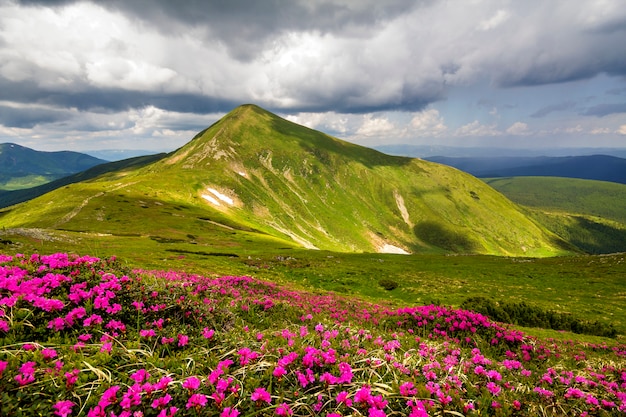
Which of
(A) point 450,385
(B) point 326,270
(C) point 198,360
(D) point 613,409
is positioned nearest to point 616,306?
(B) point 326,270

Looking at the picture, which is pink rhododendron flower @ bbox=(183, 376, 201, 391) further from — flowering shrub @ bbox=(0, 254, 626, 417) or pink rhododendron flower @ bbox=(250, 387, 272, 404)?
pink rhododendron flower @ bbox=(250, 387, 272, 404)

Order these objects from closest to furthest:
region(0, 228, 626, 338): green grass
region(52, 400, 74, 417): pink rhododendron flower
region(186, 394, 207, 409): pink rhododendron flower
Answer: region(52, 400, 74, 417): pink rhododendron flower < region(186, 394, 207, 409): pink rhododendron flower < region(0, 228, 626, 338): green grass

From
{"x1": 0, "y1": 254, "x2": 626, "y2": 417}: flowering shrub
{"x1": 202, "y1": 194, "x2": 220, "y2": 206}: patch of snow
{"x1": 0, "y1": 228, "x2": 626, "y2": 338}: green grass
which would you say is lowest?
{"x1": 0, "y1": 228, "x2": 626, "y2": 338}: green grass

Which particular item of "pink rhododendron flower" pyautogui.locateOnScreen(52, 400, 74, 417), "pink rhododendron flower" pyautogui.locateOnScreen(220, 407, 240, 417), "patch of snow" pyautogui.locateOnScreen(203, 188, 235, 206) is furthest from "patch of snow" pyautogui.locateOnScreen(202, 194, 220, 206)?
"pink rhododendron flower" pyautogui.locateOnScreen(220, 407, 240, 417)

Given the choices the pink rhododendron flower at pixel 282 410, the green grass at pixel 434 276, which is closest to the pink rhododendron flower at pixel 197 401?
the pink rhododendron flower at pixel 282 410

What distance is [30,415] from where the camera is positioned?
4141mm

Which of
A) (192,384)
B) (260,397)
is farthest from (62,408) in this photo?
(260,397)

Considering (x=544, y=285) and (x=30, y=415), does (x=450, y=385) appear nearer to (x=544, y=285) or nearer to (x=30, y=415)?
(x=30, y=415)

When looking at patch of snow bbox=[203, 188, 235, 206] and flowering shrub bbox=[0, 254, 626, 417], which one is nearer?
flowering shrub bbox=[0, 254, 626, 417]

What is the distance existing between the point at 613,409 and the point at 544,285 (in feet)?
189

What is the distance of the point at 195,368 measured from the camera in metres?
6.08

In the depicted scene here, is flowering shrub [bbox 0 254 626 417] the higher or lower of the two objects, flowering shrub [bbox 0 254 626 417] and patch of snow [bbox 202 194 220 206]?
the higher

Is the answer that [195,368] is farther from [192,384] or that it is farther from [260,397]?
[260,397]

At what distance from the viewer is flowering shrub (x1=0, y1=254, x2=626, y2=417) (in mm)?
4707
